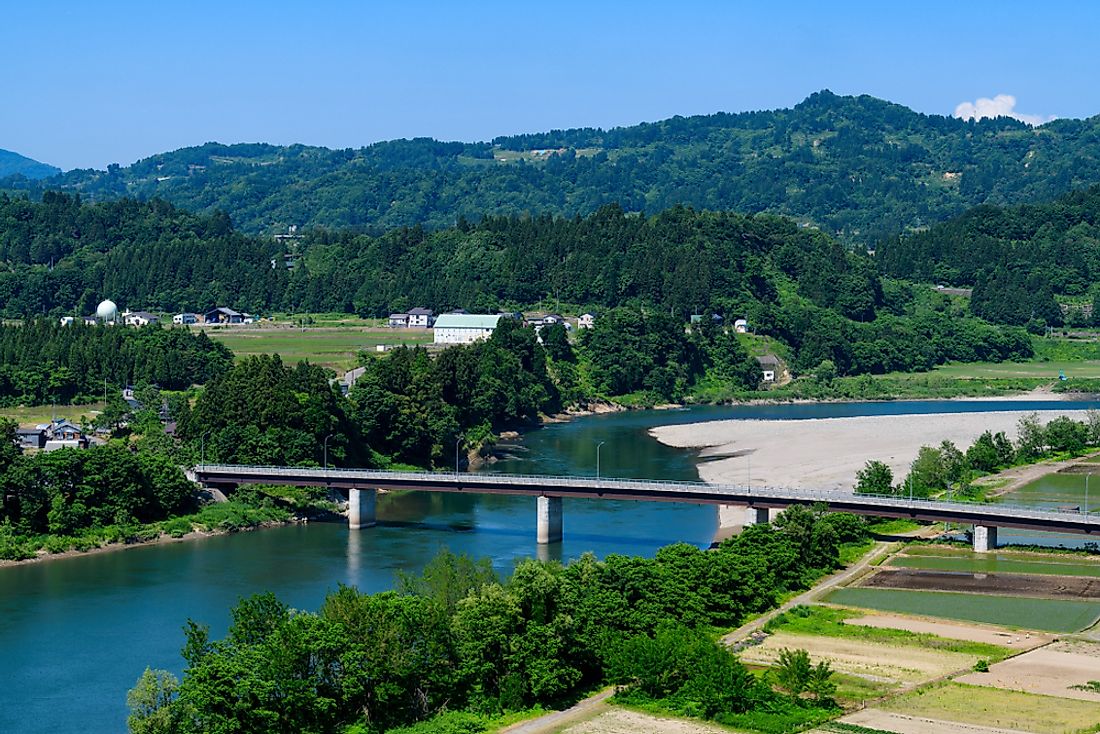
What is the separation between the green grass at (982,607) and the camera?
51.7 meters

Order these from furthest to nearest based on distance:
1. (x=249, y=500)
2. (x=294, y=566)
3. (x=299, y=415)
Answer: (x=299, y=415)
(x=249, y=500)
(x=294, y=566)

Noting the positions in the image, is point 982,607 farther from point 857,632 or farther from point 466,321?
point 466,321

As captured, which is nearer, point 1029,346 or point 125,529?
point 125,529

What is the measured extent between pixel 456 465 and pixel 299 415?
44.4ft

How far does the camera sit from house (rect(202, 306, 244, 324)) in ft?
490

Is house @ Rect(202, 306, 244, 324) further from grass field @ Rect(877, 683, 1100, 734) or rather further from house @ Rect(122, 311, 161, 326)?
grass field @ Rect(877, 683, 1100, 734)

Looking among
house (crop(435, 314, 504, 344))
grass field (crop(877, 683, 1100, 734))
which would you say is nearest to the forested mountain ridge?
house (crop(435, 314, 504, 344))

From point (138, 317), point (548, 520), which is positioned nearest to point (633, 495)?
point (548, 520)

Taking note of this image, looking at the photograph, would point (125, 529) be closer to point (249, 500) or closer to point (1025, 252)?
point (249, 500)

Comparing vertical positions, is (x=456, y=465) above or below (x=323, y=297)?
below

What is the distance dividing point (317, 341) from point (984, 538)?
78031mm

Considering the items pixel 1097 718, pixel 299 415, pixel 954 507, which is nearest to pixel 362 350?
pixel 299 415

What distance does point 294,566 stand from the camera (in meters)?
62.6

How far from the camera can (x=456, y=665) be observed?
4284 centimetres
